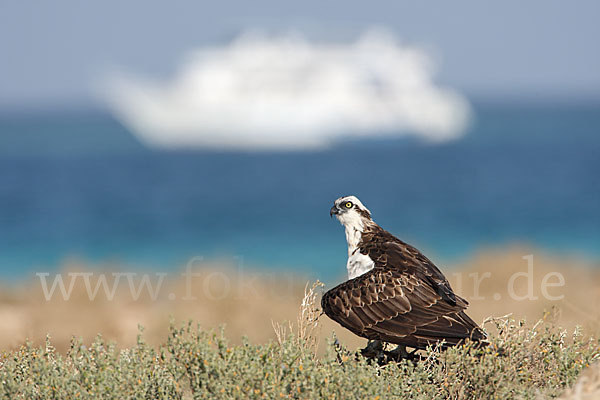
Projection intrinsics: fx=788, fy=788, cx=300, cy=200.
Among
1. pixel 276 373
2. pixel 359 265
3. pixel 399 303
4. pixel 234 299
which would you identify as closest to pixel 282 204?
pixel 234 299

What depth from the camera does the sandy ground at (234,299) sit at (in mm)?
13461

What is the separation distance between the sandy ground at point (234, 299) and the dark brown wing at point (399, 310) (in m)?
3.25

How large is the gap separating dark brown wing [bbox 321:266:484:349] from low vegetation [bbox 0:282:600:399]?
273mm

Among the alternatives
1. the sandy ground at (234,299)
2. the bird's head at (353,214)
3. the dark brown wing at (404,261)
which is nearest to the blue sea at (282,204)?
the sandy ground at (234,299)

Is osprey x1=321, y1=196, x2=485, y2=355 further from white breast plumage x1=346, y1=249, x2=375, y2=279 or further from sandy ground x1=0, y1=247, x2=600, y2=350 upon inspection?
sandy ground x1=0, y1=247, x2=600, y2=350

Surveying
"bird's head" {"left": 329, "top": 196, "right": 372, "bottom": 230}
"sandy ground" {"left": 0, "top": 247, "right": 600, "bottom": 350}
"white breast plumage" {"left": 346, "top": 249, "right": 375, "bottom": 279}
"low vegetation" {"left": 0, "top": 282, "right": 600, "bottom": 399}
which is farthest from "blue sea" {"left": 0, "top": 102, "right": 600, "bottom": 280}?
"low vegetation" {"left": 0, "top": 282, "right": 600, "bottom": 399}

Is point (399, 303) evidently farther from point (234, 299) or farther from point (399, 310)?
point (234, 299)

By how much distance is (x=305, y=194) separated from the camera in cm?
5388

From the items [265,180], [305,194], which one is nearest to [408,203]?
[305,194]

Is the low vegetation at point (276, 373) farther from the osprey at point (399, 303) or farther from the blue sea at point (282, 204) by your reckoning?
the blue sea at point (282, 204)

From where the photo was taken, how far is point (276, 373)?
245 inches

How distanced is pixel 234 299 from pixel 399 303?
804cm

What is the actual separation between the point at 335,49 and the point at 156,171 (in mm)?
33816

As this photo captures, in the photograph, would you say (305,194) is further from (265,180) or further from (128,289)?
(128,289)
